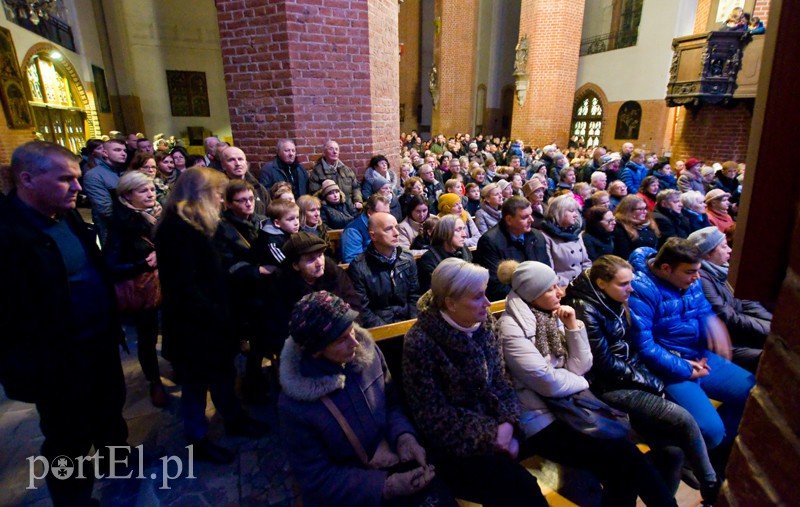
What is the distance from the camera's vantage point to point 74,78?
12.6 meters

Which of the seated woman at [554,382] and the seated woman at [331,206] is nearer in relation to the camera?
the seated woman at [554,382]

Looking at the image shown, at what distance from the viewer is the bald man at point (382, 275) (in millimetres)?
3152

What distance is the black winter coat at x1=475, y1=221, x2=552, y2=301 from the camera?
149 inches

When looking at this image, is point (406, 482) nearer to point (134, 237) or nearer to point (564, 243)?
point (134, 237)

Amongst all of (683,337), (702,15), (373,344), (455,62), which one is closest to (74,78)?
(455,62)

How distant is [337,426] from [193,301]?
46.9 inches

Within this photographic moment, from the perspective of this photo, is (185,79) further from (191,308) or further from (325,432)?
(325,432)

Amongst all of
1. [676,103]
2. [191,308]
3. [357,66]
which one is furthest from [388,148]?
[676,103]

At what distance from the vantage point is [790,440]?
0.70 m

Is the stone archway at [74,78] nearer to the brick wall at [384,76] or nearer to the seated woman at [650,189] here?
the brick wall at [384,76]

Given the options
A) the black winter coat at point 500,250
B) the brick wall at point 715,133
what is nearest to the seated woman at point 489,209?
the black winter coat at point 500,250

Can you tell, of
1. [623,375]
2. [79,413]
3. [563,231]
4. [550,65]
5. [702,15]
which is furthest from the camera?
[550,65]

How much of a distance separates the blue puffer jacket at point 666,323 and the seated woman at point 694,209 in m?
2.67

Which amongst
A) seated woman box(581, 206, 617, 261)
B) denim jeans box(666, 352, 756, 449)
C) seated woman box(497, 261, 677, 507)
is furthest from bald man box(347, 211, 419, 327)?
seated woman box(581, 206, 617, 261)
